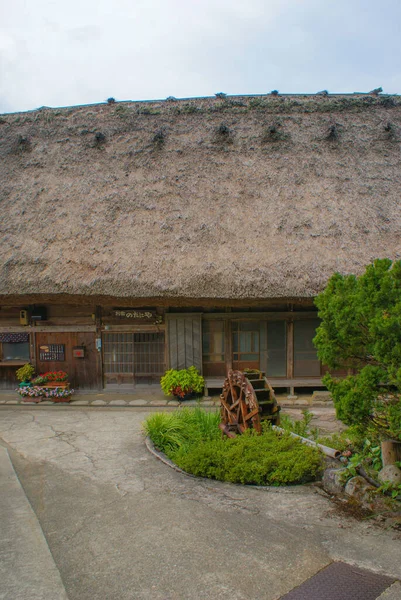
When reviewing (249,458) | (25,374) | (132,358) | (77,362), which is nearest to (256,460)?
(249,458)

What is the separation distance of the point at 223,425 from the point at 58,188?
27.6 feet

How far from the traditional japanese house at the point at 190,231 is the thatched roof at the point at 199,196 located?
0.13 ft

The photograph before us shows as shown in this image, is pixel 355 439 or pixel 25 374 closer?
pixel 355 439

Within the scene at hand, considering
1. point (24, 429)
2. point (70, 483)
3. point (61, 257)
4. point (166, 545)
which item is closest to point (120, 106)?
point (61, 257)

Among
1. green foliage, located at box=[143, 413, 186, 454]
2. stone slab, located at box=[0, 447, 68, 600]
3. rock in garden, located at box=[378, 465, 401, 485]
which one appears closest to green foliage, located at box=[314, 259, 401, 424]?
rock in garden, located at box=[378, 465, 401, 485]

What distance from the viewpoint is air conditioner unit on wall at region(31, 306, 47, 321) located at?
39.0ft

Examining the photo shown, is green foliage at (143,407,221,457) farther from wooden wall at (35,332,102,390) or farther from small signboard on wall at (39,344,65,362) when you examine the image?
small signboard on wall at (39,344,65,362)

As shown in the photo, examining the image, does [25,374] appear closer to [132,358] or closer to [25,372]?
[25,372]

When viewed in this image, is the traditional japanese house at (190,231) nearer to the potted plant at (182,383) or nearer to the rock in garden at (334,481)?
the potted plant at (182,383)

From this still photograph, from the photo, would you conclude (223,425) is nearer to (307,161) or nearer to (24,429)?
(24,429)

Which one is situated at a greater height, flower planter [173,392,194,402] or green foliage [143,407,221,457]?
green foliage [143,407,221,457]

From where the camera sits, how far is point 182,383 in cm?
1097

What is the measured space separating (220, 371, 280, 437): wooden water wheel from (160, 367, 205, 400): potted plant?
3.35m

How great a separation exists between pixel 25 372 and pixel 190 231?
570 centimetres
